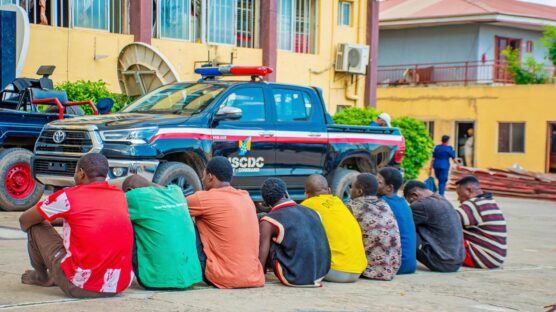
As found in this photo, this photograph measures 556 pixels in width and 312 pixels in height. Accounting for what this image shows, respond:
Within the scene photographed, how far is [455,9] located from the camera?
3981 centimetres

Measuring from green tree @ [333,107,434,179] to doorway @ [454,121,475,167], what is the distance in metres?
10.6

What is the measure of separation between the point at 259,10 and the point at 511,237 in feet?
37.9

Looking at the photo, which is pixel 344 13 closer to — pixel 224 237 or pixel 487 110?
pixel 487 110

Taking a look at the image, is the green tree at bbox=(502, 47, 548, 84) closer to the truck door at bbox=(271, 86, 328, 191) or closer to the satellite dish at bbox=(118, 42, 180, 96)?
the satellite dish at bbox=(118, 42, 180, 96)

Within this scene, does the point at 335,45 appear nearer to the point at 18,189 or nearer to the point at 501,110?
the point at 501,110

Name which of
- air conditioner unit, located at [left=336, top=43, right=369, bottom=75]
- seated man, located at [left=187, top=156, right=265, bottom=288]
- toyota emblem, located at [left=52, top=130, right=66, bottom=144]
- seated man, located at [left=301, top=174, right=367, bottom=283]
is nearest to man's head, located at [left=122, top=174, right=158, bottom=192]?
seated man, located at [left=187, top=156, right=265, bottom=288]

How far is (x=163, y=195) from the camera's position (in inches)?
334

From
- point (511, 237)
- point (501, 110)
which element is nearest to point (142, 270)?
point (511, 237)

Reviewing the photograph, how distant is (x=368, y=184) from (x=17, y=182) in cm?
637

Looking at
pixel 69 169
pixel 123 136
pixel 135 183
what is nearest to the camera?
pixel 135 183

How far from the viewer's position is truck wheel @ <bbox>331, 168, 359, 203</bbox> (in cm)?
1580

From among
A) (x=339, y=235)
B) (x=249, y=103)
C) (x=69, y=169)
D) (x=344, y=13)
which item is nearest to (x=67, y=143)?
(x=69, y=169)

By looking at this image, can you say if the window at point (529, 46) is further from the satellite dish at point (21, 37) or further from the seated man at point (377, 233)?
the seated man at point (377, 233)

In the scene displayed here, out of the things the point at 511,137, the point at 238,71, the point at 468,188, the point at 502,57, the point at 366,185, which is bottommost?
the point at 511,137
